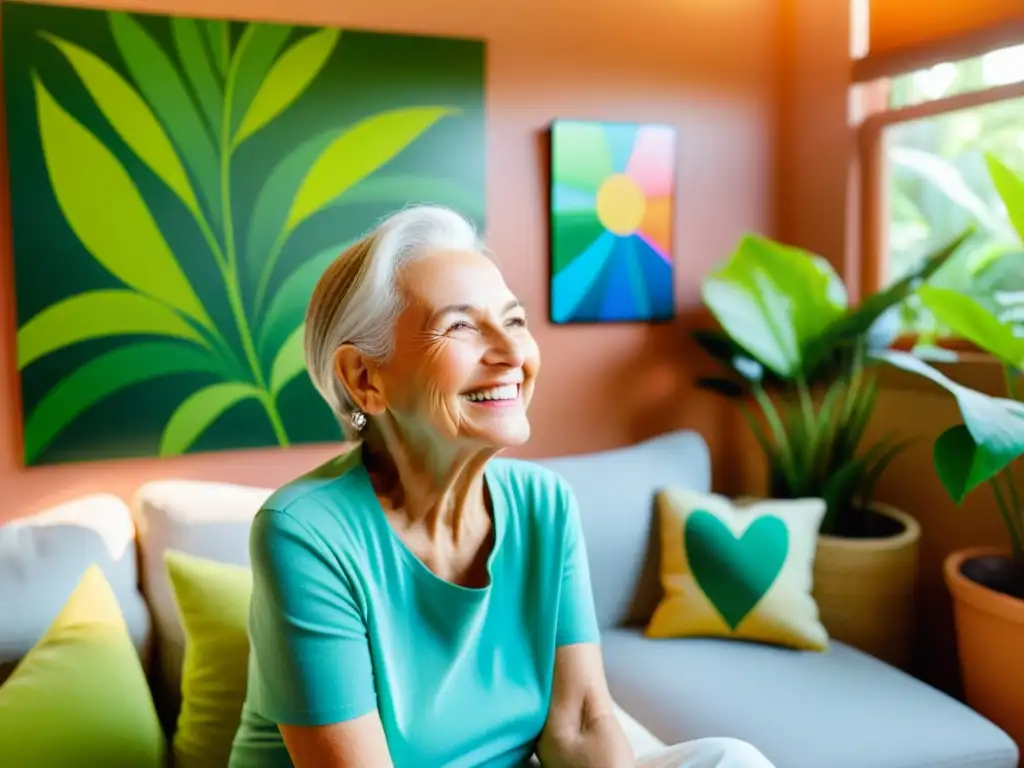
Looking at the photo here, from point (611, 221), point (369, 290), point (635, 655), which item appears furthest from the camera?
point (611, 221)

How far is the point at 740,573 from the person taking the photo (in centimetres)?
214

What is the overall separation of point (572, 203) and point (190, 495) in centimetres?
129

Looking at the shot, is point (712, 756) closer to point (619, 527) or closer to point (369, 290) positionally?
point (369, 290)

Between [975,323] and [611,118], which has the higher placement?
[611,118]

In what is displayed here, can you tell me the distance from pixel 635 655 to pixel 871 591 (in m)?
0.64

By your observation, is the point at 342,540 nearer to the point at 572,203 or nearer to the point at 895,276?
the point at 572,203

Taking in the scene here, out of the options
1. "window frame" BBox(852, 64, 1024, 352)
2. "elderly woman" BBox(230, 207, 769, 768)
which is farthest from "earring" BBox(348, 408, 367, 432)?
"window frame" BBox(852, 64, 1024, 352)

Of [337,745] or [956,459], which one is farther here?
[956,459]

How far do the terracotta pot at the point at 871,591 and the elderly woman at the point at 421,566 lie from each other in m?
1.12

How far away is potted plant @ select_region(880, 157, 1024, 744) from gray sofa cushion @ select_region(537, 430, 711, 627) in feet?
2.20

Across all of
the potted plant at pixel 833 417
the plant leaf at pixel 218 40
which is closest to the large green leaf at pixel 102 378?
the plant leaf at pixel 218 40

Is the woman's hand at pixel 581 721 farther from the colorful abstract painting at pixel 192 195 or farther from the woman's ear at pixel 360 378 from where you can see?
the colorful abstract painting at pixel 192 195

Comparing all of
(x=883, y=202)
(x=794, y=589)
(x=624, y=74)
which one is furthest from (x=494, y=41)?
(x=794, y=589)

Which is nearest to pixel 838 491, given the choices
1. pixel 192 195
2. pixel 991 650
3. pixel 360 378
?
pixel 991 650
